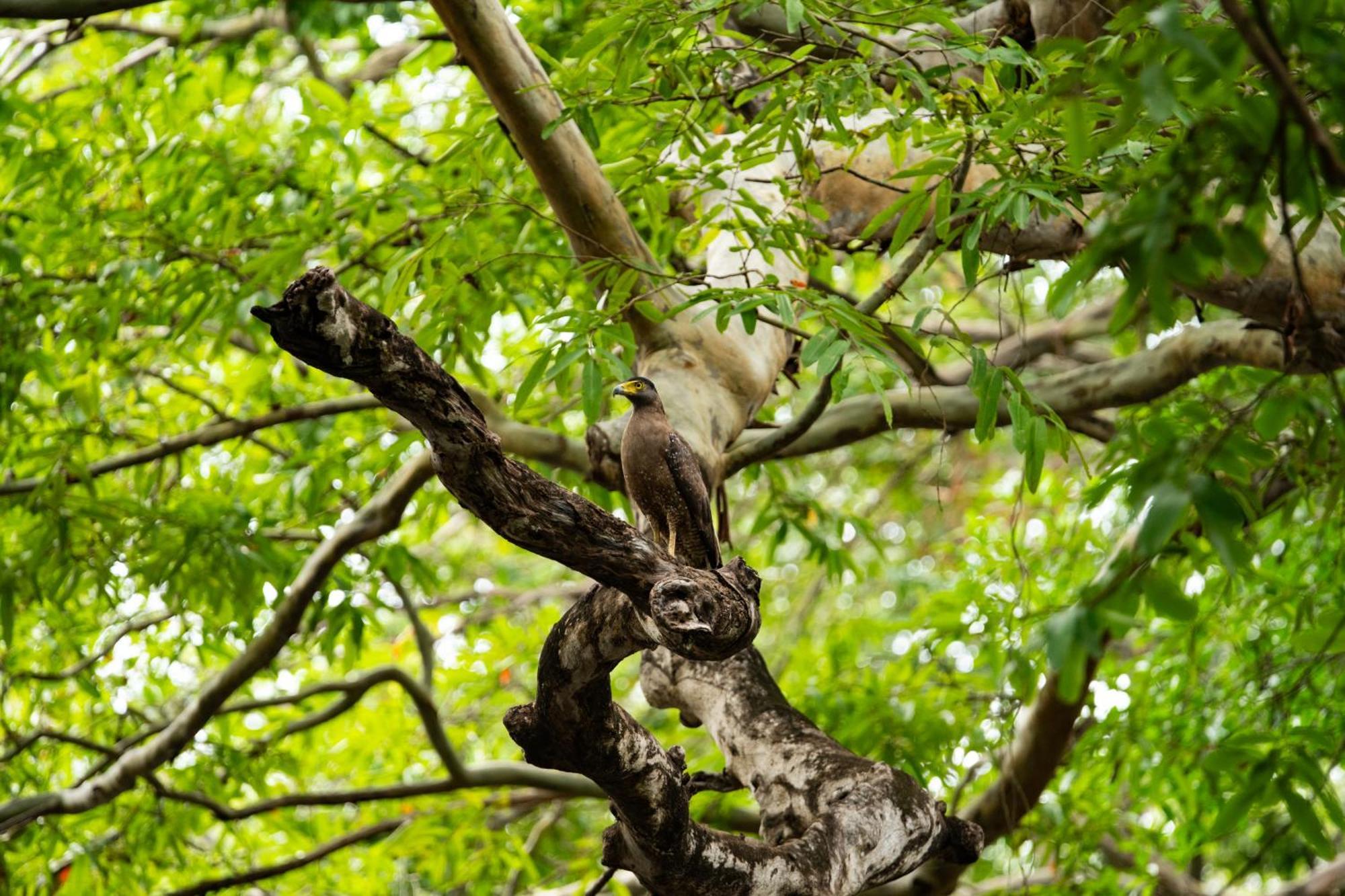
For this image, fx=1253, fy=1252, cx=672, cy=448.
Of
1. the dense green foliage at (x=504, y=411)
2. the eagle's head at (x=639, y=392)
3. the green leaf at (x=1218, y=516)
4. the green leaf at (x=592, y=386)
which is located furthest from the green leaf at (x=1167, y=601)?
the eagle's head at (x=639, y=392)

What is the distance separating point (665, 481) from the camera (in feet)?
9.18

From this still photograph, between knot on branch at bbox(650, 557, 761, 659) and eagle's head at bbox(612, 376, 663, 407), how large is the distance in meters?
0.80

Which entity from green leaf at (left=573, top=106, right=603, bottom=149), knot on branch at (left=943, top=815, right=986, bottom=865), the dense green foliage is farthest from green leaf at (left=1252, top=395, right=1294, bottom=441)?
green leaf at (left=573, top=106, right=603, bottom=149)

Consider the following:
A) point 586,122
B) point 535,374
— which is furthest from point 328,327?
point 586,122

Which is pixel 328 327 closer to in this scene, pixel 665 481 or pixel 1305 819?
pixel 665 481

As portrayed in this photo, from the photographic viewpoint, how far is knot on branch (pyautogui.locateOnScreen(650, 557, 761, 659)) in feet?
6.61

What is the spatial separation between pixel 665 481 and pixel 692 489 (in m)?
0.06

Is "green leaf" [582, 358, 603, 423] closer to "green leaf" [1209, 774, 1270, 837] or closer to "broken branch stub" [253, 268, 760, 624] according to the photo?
"broken branch stub" [253, 268, 760, 624]

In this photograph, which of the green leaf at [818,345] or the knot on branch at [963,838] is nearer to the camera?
the green leaf at [818,345]

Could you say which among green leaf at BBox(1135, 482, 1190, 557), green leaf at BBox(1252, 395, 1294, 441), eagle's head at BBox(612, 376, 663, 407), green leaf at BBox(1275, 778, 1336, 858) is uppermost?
eagle's head at BBox(612, 376, 663, 407)

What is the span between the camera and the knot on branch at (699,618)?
79.3 inches

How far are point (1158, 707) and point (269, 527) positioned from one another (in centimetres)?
329

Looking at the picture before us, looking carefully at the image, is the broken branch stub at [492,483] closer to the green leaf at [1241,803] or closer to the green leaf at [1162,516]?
the green leaf at [1241,803]

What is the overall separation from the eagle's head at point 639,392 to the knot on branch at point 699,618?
0.80 m
